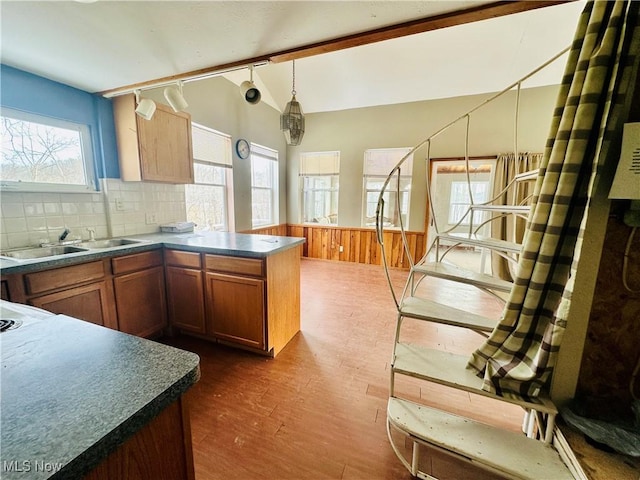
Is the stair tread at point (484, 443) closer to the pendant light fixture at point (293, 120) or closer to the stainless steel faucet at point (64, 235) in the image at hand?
the pendant light fixture at point (293, 120)

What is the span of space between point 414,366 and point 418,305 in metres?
0.31

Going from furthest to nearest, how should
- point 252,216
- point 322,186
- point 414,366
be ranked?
point 322,186 → point 252,216 → point 414,366

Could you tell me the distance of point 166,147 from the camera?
8.30 feet

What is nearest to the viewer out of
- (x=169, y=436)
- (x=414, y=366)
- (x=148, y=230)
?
(x=169, y=436)

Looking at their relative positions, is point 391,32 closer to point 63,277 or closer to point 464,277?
point 464,277

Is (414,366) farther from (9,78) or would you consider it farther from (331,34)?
(9,78)

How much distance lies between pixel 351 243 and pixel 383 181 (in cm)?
133

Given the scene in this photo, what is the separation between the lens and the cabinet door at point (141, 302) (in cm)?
201

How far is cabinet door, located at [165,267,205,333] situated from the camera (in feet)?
7.20

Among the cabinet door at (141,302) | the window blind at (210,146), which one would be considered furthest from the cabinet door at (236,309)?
the window blind at (210,146)

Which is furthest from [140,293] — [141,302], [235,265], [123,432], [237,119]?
[237,119]

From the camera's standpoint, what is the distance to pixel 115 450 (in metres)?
0.47

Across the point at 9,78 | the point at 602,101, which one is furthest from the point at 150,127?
the point at 602,101

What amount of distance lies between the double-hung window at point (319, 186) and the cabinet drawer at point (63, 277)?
156 inches
